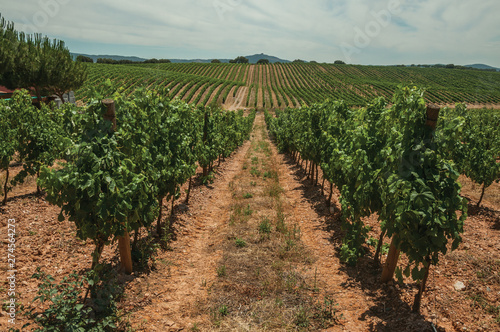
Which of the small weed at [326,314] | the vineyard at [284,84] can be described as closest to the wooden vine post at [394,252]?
the small weed at [326,314]

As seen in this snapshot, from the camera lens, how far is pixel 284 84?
78562 millimetres

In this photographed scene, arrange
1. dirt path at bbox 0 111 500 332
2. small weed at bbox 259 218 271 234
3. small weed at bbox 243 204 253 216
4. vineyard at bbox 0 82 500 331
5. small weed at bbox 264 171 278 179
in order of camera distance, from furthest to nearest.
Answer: small weed at bbox 264 171 278 179
small weed at bbox 243 204 253 216
small weed at bbox 259 218 271 234
dirt path at bbox 0 111 500 332
vineyard at bbox 0 82 500 331

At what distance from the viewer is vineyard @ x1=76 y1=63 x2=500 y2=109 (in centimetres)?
5634

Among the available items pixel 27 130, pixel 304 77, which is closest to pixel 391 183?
pixel 27 130

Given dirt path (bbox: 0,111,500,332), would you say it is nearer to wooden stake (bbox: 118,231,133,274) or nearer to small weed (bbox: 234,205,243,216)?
small weed (bbox: 234,205,243,216)

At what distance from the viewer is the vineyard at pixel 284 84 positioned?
56344 mm

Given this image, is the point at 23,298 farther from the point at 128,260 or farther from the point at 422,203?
the point at 422,203

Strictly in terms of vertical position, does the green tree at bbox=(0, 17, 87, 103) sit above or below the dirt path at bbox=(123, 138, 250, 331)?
above

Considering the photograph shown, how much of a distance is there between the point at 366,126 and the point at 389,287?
3.52 m

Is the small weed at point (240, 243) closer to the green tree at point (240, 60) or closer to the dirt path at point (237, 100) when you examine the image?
the dirt path at point (237, 100)

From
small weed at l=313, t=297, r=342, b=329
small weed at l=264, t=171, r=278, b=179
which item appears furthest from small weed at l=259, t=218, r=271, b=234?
small weed at l=264, t=171, r=278, b=179

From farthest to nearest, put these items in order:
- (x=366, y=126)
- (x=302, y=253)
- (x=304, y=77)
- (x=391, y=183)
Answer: (x=304, y=77) < (x=302, y=253) < (x=366, y=126) < (x=391, y=183)

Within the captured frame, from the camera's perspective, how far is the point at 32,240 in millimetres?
6602

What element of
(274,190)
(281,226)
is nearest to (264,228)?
(281,226)
